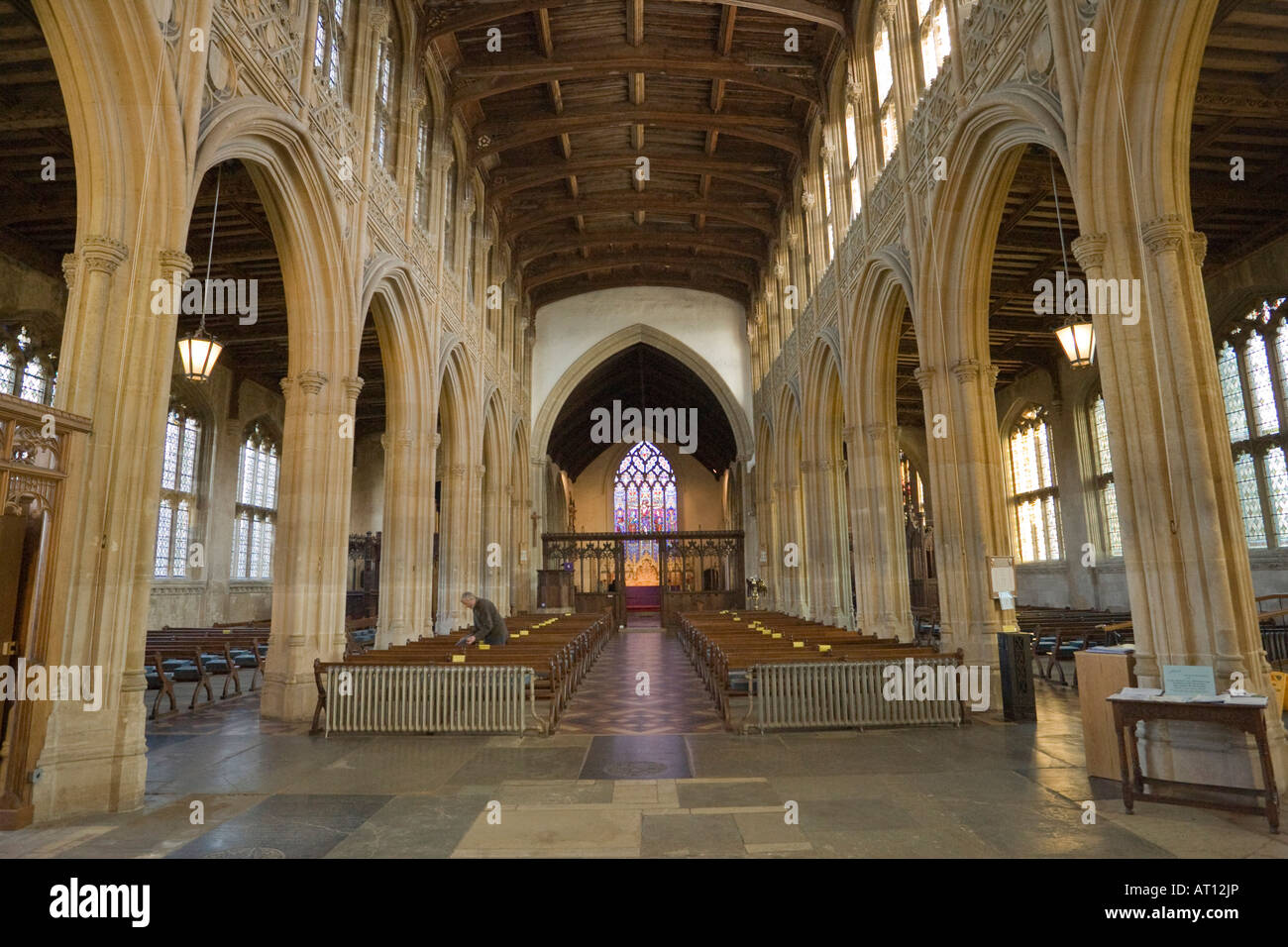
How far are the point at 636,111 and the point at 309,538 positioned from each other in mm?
11670

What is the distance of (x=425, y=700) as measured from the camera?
6.95 meters

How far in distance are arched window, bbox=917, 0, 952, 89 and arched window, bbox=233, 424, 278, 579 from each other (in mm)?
18085

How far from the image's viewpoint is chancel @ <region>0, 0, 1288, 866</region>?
462cm

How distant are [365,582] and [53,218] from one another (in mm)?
13830

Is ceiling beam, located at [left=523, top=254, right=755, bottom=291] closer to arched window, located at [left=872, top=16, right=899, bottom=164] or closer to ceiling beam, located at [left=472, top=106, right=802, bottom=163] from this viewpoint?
ceiling beam, located at [left=472, top=106, right=802, bottom=163]

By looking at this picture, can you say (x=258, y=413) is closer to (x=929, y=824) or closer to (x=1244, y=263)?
(x=929, y=824)

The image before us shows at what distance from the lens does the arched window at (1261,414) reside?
12.2 metres

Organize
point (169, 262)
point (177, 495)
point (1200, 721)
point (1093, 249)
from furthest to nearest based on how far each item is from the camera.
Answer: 1. point (177, 495)
2. point (1093, 249)
3. point (169, 262)
4. point (1200, 721)

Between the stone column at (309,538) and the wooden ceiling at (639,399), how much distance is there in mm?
15874

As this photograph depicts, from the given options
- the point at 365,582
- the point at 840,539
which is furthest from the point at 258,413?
the point at 840,539

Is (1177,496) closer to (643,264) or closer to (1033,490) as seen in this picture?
(1033,490)

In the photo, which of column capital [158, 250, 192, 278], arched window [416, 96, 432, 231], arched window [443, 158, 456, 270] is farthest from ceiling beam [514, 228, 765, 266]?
column capital [158, 250, 192, 278]

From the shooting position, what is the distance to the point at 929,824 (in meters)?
4.10

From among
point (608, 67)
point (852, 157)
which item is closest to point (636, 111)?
point (608, 67)
